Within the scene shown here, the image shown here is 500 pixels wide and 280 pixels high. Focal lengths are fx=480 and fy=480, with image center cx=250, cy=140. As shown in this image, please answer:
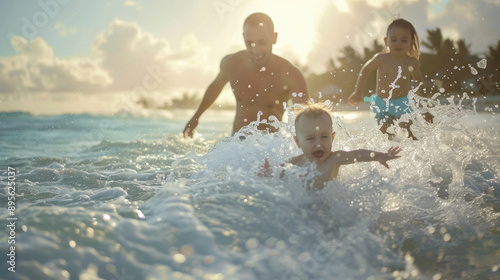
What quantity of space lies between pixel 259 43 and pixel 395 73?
6.79 ft

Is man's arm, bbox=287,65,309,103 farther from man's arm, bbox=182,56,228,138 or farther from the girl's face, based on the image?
the girl's face

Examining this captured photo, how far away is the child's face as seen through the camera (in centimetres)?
354

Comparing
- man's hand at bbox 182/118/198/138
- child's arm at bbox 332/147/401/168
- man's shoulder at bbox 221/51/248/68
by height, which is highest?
man's shoulder at bbox 221/51/248/68

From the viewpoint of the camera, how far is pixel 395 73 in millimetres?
6152

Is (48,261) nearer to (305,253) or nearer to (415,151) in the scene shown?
(305,253)

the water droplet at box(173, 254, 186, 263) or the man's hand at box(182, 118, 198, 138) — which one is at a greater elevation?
the man's hand at box(182, 118, 198, 138)

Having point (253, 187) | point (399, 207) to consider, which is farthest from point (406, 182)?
point (253, 187)

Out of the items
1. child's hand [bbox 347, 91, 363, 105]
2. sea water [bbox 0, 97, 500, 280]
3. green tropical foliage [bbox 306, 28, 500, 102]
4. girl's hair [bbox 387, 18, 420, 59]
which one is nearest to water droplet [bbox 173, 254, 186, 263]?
sea water [bbox 0, 97, 500, 280]

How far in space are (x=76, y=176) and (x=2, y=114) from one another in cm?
2244

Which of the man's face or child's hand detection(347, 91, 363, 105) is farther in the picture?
child's hand detection(347, 91, 363, 105)

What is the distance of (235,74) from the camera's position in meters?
5.34

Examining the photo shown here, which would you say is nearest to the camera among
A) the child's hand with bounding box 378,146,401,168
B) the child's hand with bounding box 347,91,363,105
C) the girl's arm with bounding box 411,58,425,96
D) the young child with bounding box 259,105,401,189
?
the child's hand with bounding box 378,146,401,168

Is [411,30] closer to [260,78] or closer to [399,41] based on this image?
[399,41]

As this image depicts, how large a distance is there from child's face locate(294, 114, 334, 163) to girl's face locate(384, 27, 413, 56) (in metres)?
2.98
